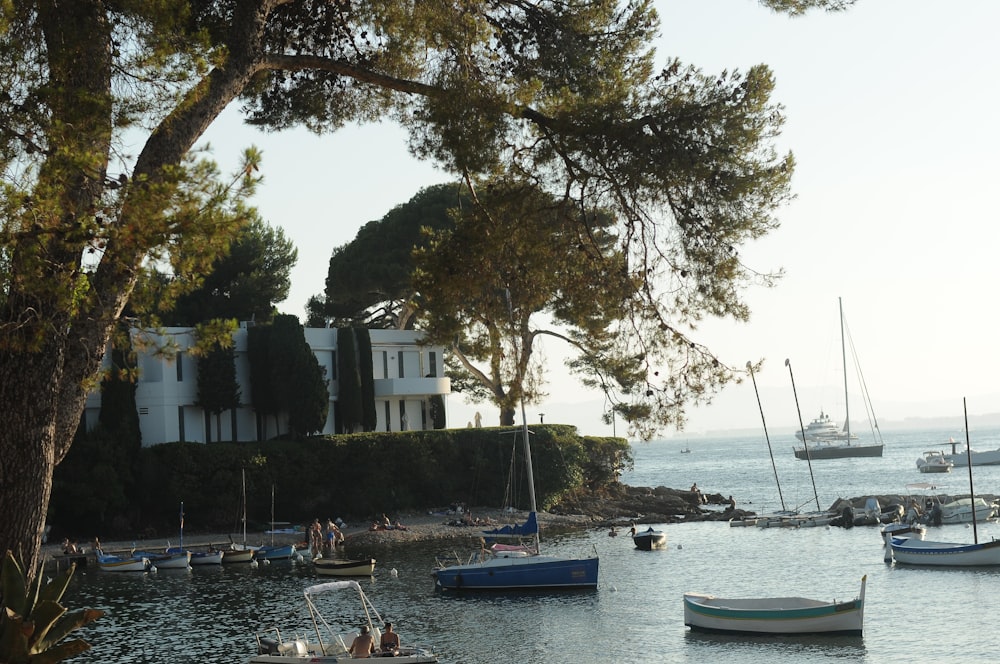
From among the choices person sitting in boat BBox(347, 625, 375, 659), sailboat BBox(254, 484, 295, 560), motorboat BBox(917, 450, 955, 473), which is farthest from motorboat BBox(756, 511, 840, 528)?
motorboat BBox(917, 450, 955, 473)

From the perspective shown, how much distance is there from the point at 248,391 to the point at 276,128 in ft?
140

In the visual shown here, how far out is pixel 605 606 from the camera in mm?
38656

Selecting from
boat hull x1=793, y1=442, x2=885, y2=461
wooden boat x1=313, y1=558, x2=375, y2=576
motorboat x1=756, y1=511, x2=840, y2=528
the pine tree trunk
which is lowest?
motorboat x1=756, y1=511, x2=840, y2=528

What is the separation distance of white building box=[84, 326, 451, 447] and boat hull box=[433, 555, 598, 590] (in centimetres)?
1223

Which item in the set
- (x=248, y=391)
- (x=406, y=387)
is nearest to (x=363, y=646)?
(x=248, y=391)

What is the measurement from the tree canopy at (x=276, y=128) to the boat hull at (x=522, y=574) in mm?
26699

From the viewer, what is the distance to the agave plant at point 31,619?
10688 mm

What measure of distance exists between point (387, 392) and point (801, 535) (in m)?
24.6

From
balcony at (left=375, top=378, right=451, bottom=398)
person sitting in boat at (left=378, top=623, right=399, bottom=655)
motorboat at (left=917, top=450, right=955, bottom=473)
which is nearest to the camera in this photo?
person sitting in boat at (left=378, top=623, right=399, bottom=655)

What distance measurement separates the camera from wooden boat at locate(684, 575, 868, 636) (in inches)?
1267

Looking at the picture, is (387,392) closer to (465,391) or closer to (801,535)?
(465,391)

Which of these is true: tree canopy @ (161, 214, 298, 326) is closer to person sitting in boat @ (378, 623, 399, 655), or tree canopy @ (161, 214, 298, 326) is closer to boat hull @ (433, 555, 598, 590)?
boat hull @ (433, 555, 598, 590)

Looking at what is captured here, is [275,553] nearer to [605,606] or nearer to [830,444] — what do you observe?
[605,606]

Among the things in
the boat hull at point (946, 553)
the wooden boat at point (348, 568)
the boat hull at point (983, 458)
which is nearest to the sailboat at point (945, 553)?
the boat hull at point (946, 553)
